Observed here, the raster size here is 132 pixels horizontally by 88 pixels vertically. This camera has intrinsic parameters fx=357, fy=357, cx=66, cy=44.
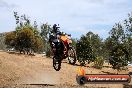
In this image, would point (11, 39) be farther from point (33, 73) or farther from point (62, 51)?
point (62, 51)

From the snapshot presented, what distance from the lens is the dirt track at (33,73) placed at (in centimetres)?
9162

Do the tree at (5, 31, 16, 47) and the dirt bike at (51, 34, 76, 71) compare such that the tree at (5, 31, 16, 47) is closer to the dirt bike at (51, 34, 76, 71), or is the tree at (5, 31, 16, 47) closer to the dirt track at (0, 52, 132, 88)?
the dirt track at (0, 52, 132, 88)

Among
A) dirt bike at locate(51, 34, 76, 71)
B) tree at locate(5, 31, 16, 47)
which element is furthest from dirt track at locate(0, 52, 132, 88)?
dirt bike at locate(51, 34, 76, 71)

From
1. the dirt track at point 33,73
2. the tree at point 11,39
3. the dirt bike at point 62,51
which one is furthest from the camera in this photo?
the tree at point 11,39

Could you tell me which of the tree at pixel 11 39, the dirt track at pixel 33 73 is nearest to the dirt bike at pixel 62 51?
the dirt track at pixel 33 73

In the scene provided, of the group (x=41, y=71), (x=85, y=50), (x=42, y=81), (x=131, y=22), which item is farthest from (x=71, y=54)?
(x=131, y=22)

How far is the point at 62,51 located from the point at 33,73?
83.9 m

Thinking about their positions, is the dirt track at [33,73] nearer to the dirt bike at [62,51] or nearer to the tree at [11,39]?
the tree at [11,39]

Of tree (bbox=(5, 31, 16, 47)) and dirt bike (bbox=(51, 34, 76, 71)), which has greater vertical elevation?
tree (bbox=(5, 31, 16, 47))

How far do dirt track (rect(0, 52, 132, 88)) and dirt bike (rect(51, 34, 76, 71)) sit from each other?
62303 mm

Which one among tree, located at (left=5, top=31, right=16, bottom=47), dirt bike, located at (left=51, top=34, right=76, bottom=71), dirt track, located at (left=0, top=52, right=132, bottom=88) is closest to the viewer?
dirt bike, located at (left=51, top=34, right=76, bottom=71)

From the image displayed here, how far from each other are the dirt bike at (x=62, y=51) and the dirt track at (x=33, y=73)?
6230 cm

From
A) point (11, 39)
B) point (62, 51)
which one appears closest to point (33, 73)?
point (11, 39)

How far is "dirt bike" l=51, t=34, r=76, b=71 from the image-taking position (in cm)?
1947
